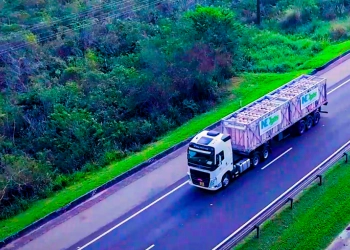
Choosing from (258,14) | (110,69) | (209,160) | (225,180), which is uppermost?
(258,14)

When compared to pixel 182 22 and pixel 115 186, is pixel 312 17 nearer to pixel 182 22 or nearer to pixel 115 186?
pixel 182 22

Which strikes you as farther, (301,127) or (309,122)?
(309,122)

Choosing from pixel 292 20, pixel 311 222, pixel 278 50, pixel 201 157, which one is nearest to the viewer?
pixel 311 222

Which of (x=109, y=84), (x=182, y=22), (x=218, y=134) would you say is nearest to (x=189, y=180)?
(x=218, y=134)

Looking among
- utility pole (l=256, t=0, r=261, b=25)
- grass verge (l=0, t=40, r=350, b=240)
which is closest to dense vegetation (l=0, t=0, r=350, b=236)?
grass verge (l=0, t=40, r=350, b=240)

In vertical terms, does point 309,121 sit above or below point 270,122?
below

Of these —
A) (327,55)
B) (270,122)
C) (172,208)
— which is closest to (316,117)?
(270,122)

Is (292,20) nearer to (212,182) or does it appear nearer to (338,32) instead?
(338,32)

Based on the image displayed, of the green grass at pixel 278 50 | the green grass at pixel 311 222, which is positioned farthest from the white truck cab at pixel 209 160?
the green grass at pixel 278 50
